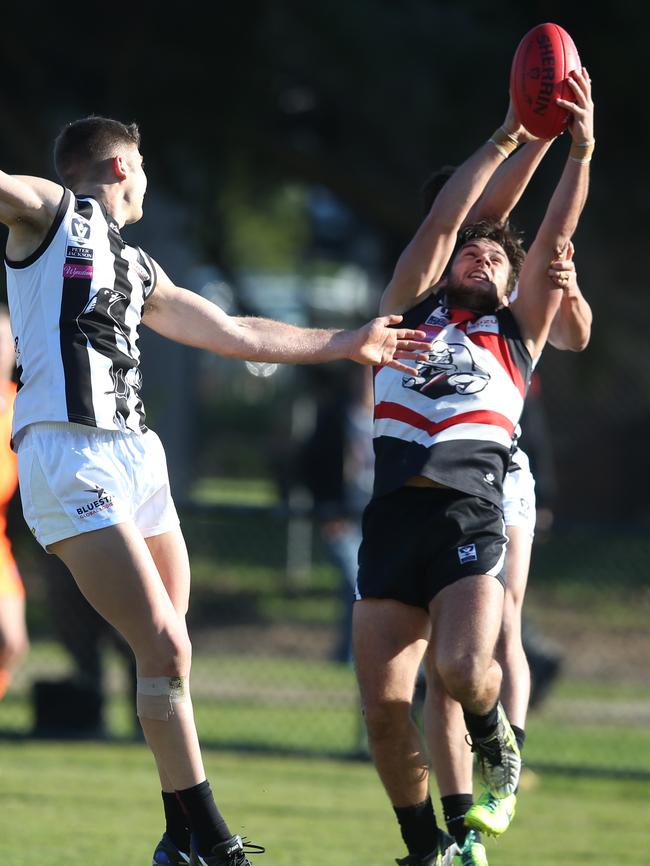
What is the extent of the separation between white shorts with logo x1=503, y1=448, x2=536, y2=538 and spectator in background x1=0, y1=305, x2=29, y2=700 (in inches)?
115

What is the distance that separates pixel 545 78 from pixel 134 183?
1.63 meters

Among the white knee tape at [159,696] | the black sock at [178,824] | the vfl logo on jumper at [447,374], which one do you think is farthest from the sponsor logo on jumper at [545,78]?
the black sock at [178,824]

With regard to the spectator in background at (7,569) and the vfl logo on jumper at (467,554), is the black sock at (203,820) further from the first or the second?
the spectator in background at (7,569)

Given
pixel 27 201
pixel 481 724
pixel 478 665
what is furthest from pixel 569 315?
pixel 27 201

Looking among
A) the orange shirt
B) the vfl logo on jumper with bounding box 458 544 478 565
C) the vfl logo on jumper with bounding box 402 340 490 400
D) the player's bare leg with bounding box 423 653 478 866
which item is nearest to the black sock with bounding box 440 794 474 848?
the player's bare leg with bounding box 423 653 478 866

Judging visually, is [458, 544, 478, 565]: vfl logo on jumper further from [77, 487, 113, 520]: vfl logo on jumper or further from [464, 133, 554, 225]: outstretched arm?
[464, 133, 554, 225]: outstretched arm

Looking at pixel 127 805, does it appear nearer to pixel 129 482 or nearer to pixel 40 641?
pixel 129 482

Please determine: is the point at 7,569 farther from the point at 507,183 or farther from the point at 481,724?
the point at 507,183

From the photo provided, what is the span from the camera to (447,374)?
5.38 m

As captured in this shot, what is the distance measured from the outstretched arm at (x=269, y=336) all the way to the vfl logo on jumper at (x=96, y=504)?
0.72 metres

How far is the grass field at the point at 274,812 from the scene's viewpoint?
6855 mm

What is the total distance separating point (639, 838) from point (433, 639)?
3.16 metres

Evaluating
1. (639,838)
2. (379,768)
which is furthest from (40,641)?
(379,768)

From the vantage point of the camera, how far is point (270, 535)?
11031mm
